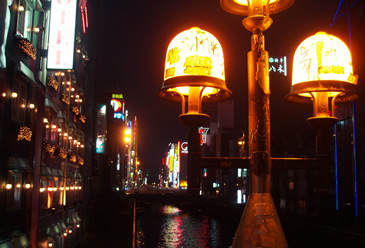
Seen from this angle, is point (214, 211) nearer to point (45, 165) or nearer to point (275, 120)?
point (275, 120)

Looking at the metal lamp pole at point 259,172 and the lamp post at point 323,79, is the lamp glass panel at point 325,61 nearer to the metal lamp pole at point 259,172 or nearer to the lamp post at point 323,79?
the lamp post at point 323,79

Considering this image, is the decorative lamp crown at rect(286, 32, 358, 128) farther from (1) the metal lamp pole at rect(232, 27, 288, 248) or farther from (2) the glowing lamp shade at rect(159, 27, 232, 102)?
(2) the glowing lamp shade at rect(159, 27, 232, 102)

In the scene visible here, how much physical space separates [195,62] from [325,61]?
2.08 meters

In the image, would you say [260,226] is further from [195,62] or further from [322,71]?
[322,71]

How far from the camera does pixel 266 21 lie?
17.8 feet

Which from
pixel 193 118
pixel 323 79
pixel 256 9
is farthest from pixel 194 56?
pixel 323 79

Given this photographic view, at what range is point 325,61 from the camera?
19.6ft

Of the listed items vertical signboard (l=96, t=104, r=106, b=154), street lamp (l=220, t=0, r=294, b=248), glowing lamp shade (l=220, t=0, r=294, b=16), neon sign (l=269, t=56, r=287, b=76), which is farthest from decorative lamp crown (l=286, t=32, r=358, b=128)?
neon sign (l=269, t=56, r=287, b=76)

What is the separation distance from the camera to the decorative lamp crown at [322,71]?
19.2ft

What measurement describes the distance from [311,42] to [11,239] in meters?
12.1

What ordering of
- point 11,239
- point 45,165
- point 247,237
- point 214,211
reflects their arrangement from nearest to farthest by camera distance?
point 247,237 < point 11,239 < point 45,165 < point 214,211

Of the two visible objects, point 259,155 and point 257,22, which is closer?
point 259,155

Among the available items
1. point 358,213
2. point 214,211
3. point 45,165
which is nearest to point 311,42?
point 45,165

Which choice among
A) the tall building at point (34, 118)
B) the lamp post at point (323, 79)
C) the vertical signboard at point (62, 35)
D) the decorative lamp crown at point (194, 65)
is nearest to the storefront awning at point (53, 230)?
the tall building at point (34, 118)
